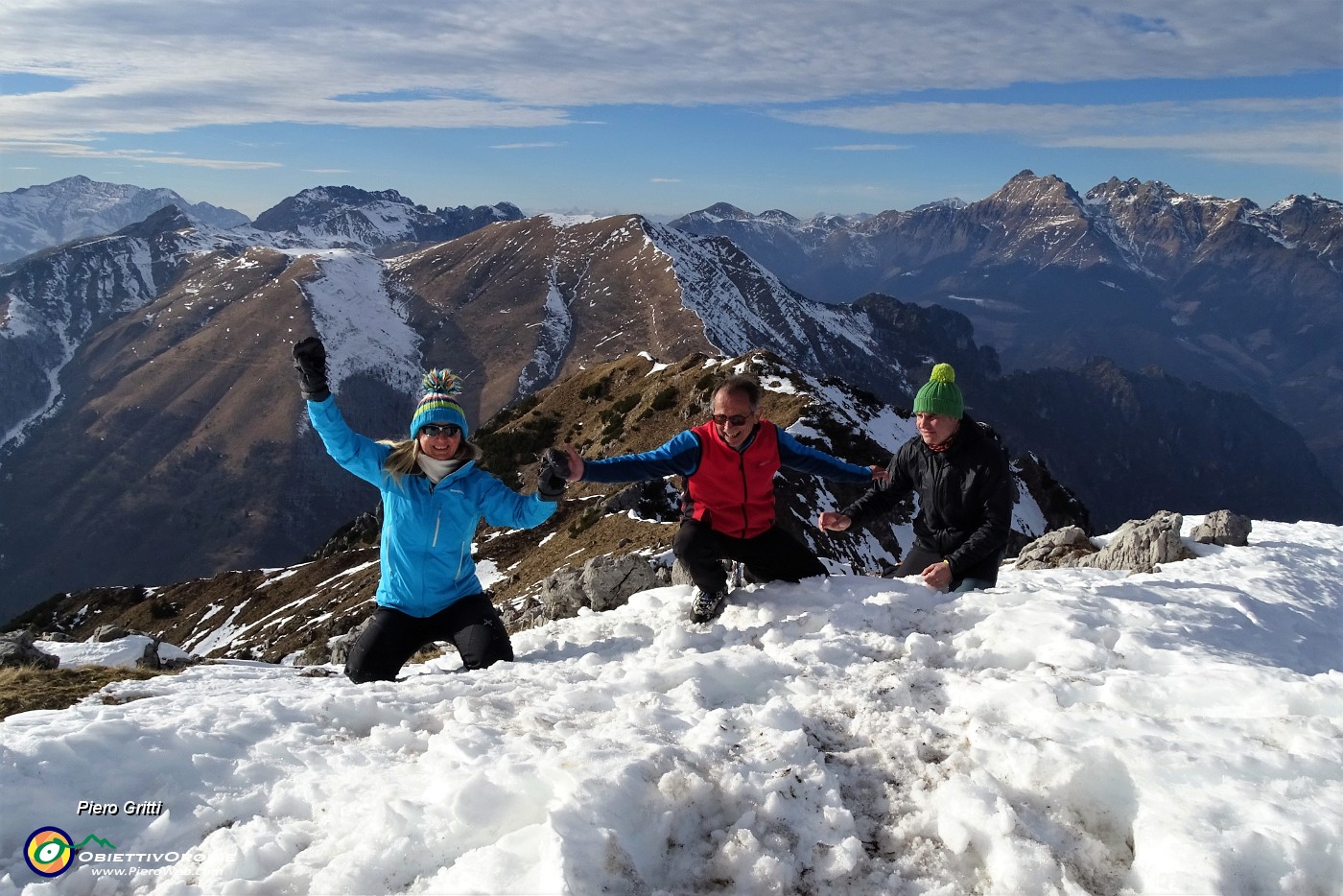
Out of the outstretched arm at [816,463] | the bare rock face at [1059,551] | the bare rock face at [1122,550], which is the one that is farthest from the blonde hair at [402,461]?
the bare rock face at [1059,551]

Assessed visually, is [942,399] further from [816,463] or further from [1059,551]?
[1059,551]

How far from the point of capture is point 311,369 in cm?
861

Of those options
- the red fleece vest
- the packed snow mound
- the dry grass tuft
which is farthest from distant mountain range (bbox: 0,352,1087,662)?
the dry grass tuft

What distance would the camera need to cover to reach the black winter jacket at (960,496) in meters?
9.09

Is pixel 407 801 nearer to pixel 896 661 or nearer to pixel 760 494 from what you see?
pixel 896 661

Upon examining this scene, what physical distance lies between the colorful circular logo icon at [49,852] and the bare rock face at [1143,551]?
15.6 m

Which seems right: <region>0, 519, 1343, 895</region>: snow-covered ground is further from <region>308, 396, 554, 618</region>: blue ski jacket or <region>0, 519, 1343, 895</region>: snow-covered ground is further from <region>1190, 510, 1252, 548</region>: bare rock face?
<region>1190, 510, 1252, 548</region>: bare rock face

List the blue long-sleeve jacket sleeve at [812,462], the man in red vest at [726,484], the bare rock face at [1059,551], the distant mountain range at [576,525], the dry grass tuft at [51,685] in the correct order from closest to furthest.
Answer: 1. the dry grass tuft at [51,685]
2. the man in red vest at [726,484]
3. the blue long-sleeve jacket sleeve at [812,462]
4. the bare rock face at [1059,551]
5. the distant mountain range at [576,525]

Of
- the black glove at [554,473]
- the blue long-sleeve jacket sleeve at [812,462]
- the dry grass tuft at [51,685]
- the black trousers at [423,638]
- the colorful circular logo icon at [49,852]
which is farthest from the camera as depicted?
the blue long-sleeve jacket sleeve at [812,462]

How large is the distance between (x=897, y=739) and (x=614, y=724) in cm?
223

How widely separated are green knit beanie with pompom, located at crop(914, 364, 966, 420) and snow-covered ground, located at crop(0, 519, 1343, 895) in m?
2.57

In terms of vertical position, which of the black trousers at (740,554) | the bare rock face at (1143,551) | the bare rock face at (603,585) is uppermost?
the black trousers at (740,554)

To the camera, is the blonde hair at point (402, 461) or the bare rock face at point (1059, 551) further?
the bare rock face at point (1059, 551)

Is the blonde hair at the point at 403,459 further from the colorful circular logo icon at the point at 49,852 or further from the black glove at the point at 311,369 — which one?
the colorful circular logo icon at the point at 49,852
